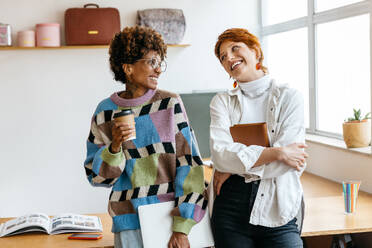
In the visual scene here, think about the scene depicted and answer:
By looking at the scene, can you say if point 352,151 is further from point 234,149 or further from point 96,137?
point 96,137

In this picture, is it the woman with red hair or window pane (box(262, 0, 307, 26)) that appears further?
window pane (box(262, 0, 307, 26))

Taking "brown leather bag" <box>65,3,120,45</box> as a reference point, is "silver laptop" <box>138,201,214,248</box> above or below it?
below

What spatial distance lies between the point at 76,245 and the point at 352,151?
1.69m

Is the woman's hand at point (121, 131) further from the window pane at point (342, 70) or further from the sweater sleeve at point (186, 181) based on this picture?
the window pane at point (342, 70)

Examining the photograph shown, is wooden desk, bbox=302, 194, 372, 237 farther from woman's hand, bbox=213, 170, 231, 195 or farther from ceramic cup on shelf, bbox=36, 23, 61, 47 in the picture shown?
ceramic cup on shelf, bbox=36, 23, 61, 47

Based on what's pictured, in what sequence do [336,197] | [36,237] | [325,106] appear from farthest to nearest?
1. [325,106]
2. [336,197]
3. [36,237]

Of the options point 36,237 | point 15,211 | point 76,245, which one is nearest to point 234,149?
point 76,245

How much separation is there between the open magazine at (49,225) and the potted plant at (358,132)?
5.09 feet

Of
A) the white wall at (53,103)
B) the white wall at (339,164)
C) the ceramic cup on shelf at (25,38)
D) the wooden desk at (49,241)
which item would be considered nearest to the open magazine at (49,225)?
the wooden desk at (49,241)

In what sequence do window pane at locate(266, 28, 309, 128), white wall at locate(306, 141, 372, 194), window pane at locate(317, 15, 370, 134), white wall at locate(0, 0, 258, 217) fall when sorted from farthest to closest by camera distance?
1. white wall at locate(0, 0, 258, 217)
2. window pane at locate(266, 28, 309, 128)
3. window pane at locate(317, 15, 370, 134)
4. white wall at locate(306, 141, 372, 194)

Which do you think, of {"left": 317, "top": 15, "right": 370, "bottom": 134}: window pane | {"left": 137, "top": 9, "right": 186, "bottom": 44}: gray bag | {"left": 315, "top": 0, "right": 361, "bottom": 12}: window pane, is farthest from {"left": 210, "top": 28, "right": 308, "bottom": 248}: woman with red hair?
{"left": 137, "top": 9, "right": 186, "bottom": 44}: gray bag

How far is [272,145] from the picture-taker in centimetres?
193

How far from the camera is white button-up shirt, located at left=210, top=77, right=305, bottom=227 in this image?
1.83m

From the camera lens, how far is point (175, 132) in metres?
1.84
